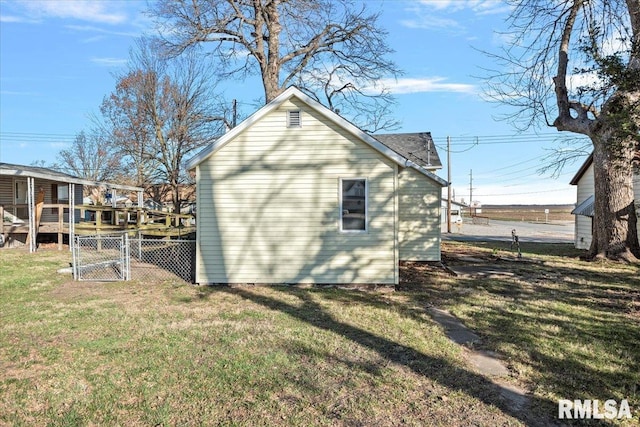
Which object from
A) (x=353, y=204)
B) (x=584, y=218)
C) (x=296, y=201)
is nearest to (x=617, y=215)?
(x=584, y=218)

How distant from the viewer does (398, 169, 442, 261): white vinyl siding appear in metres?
14.4

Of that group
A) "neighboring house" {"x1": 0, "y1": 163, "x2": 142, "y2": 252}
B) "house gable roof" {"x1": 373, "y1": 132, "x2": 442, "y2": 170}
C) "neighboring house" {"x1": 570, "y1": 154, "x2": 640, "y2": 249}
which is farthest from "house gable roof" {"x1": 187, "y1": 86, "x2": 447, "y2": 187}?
"neighboring house" {"x1": 570, "y1": 154, "x2": 640, "y2": 249}

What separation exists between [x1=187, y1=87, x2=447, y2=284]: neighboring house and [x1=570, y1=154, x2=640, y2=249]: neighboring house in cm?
1294

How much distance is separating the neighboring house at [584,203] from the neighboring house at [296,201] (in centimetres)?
1294

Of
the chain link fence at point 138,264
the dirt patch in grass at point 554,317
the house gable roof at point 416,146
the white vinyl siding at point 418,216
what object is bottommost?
the dirt patch in grass at point 554,317

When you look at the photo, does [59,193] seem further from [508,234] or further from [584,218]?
[508,234]

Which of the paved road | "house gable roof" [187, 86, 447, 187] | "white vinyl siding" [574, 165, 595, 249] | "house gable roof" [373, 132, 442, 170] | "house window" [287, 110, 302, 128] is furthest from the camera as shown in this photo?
the paved road

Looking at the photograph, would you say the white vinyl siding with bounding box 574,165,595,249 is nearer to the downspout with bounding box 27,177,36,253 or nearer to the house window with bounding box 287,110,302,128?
the house window with bounding box 287,110,302,128

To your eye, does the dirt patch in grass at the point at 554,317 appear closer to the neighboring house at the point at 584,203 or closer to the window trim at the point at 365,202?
the window trim at the point at 365,202

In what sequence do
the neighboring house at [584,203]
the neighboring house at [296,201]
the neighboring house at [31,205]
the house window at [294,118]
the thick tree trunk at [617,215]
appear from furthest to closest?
the neighboring house at [584,203], the neighboring house at [31,205], the thick tree trunk at [617,215], the house window at [294,118], the neighboring house at [296,201]

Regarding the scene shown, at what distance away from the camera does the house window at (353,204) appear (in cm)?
909

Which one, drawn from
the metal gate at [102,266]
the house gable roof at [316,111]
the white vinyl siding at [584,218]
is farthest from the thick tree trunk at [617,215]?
the metal gate at [102,266]

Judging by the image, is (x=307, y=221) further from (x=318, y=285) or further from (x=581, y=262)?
(x=581, y=262)

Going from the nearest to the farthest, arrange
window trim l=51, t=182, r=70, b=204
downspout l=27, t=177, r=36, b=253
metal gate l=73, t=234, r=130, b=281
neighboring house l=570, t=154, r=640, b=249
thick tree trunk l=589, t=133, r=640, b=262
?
metal gate l=73, t=234, r=130, b=281
thick tree trunk l=589, t=133, r=640, b=262
downspout l=27, t=177, r=36, b=253
neighboring house l=570, t=154, r=640, b=249
window trim l=51, t=182, r=70, b=204
